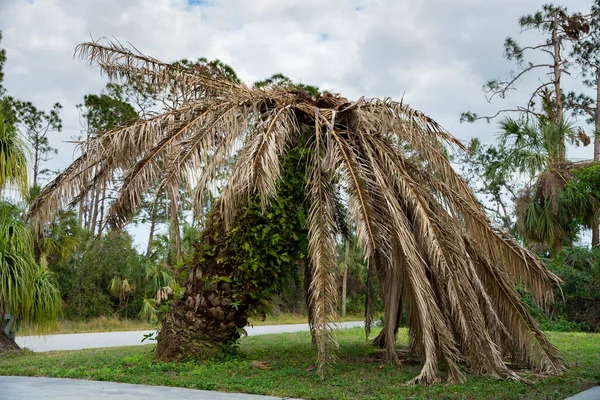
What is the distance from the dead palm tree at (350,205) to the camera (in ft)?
25.8

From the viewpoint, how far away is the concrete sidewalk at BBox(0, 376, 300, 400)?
6305 mm

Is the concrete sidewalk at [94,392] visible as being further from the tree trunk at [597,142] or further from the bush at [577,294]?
the tree trunk at [597,142]

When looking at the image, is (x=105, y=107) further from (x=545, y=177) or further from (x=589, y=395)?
(x=589, y=395)

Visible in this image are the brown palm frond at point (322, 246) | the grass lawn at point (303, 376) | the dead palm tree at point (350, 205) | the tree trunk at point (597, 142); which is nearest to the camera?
the grass lawn at point (303, 376)

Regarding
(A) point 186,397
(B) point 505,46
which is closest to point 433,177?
(A) point 186,397

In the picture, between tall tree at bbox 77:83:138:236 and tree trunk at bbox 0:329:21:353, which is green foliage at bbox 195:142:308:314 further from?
tall tree at bbox 77:83:138:236

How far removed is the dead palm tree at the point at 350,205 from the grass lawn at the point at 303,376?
36 cm

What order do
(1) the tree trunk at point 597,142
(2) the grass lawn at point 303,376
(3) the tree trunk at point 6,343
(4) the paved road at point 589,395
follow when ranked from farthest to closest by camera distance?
(1) the tree trunk at point 597,142
(3) the tree trunk at point 6,343
(2) the grass lawn at point 303,376
(4) the paved road at point 589,395

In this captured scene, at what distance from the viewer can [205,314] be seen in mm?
9258

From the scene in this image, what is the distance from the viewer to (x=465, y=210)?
28.7ft

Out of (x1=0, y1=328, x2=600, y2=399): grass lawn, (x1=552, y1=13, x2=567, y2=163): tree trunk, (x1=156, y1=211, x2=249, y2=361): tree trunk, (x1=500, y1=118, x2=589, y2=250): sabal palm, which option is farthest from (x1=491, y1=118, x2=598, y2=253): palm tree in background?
(x1=156, y1=211, x2=249, y2=361): tree trunk

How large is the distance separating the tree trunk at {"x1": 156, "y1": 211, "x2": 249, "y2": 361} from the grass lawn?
326 millimetres

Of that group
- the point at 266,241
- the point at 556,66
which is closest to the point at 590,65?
the point at 556,66

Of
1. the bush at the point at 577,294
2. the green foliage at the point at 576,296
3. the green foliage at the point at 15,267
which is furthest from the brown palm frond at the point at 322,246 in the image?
the bush at the point at 577,294
